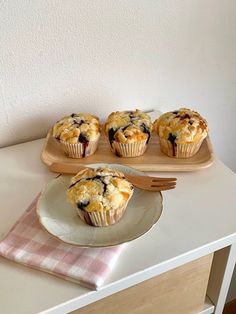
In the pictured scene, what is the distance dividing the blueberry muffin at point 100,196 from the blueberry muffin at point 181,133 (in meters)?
0.19

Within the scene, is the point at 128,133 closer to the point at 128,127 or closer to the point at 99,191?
→ the point at 128,127

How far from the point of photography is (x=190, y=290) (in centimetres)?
70

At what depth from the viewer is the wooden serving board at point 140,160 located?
75cm

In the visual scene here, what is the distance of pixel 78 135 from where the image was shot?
75 cm

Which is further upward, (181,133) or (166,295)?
(181,133)

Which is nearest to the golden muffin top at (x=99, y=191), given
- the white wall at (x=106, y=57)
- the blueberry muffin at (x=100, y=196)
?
the blueberry muffin at (x=100, y=196)

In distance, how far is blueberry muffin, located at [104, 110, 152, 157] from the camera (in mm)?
749

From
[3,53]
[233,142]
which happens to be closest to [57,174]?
[3,53]

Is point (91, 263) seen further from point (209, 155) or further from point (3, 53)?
point (3, 53)

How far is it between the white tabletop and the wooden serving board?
2cm

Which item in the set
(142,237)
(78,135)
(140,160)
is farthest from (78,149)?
(142,237)

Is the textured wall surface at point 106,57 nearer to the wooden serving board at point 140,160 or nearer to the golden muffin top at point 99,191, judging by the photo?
the wooden serving board at point 140,160

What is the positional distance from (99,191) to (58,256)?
0.40 ft

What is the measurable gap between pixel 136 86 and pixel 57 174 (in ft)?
1.12
